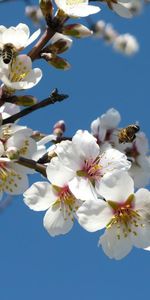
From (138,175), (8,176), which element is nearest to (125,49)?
(138,175)

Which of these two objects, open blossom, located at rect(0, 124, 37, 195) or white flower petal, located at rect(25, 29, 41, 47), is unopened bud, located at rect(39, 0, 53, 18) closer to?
white flower petal, located at rect(25, 29, 41, 47)

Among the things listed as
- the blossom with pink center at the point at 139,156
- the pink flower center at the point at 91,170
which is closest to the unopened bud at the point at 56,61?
the pink flower center at the point at 91,170

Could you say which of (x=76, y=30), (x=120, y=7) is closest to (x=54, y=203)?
(x=76, y=30)

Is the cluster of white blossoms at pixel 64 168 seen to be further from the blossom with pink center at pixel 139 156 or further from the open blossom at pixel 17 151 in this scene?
the blossom with pink center at pixel 139 156

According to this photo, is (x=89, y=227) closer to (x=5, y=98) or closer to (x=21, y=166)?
(x=21, y=166)

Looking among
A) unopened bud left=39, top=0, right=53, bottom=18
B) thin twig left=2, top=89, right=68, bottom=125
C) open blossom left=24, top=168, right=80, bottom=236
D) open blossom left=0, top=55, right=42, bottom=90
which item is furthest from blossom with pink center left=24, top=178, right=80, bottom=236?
unopened bud left=39, top=0, right=53, bottom=18

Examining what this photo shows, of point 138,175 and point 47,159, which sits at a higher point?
point 47,159
